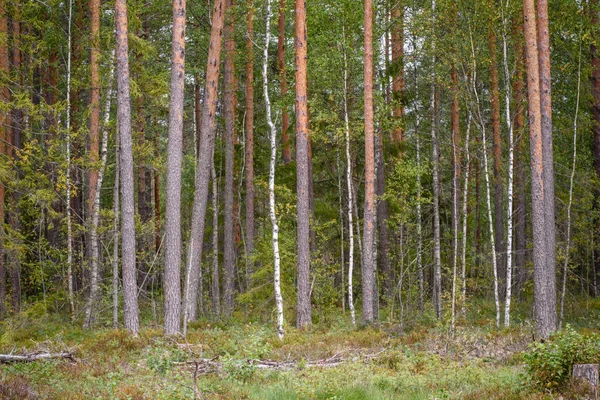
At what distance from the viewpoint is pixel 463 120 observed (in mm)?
30484

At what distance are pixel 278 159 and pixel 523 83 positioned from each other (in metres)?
11.1

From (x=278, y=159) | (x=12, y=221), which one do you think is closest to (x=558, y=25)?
(x=278, y=159)

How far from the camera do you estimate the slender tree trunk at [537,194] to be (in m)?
15.2

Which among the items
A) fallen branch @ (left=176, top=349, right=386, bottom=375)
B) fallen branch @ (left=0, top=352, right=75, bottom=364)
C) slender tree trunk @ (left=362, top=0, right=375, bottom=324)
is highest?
slender tree trunk @ (left=362, top=0, right=375, bottom=324)

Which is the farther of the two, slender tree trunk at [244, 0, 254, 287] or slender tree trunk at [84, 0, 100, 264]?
slender tree trunk at [244, 0, 254, 287]

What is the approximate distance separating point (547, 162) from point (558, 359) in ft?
29.2

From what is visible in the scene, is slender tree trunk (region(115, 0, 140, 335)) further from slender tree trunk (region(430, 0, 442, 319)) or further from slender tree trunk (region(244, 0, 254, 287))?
slender tree trunk (region(430, 0, 442, 319))

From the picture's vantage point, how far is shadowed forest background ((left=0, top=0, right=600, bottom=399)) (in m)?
10.4

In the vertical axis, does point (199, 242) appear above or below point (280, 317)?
above

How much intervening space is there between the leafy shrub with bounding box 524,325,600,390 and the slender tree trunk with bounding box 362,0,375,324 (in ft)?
28.2

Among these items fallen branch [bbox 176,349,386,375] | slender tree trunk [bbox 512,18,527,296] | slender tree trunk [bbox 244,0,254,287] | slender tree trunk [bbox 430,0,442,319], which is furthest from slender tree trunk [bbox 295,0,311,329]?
slender tree trunk [bbox 512,18,527,296]

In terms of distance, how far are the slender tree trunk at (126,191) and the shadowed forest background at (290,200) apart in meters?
0.05

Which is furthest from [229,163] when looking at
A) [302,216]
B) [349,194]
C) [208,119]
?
[302,216]

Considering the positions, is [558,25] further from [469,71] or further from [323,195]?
[323,195]
